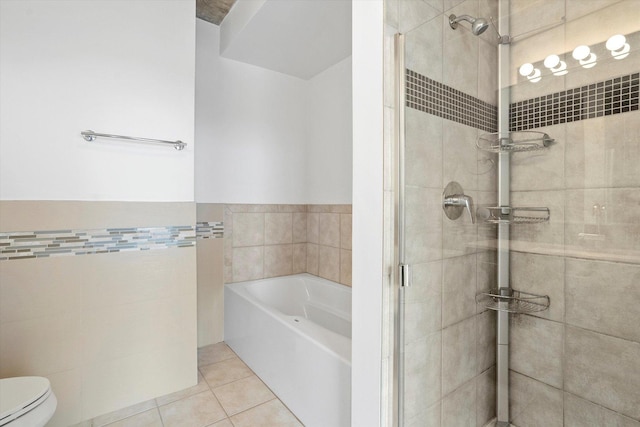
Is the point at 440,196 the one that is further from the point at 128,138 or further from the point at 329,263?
the point at 329,263

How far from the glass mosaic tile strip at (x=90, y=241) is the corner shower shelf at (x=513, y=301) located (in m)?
1.76

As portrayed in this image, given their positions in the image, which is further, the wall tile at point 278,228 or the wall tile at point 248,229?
the wall tile at point 278,228

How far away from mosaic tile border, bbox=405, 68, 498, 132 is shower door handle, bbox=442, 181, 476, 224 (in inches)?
10.8

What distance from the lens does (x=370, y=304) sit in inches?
47.7

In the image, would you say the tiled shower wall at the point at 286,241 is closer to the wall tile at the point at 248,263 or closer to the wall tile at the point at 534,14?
the wall tile at the point at 248,263

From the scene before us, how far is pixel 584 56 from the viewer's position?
1.25m

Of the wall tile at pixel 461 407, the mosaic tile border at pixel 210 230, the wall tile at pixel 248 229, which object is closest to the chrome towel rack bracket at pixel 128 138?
the mosaic tile border at pixel 210 230

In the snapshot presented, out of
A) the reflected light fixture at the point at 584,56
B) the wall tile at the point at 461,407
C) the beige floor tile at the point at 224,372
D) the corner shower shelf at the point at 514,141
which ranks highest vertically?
the reflected light fixture at the point at 584,56

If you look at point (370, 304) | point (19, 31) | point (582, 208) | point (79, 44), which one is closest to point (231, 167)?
point (79, 44)

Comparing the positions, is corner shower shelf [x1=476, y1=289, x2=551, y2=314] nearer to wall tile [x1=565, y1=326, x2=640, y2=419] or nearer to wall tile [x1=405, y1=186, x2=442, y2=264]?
wall tile [x1=565, y1=326, x2=640, y2=419]

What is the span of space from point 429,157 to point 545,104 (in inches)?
25.7

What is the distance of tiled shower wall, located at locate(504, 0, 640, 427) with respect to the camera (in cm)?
116

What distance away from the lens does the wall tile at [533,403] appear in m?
1.39

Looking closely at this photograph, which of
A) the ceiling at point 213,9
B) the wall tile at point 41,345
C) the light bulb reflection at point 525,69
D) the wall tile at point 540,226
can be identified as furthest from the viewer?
the ceiling at point 213,9
